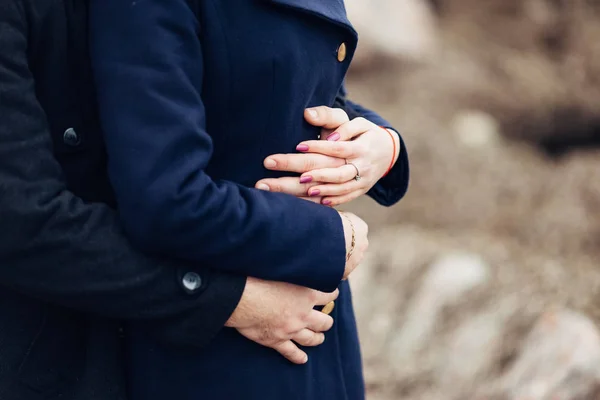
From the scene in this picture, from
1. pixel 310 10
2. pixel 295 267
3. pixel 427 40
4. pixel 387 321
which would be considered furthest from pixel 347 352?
pixel 427 40

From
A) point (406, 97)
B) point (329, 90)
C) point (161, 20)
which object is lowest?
point (406, 97)

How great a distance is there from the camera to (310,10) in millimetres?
978

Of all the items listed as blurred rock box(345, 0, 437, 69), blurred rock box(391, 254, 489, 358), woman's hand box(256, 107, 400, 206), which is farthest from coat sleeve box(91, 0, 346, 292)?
blurred rock box(345, 0, 437, 69)

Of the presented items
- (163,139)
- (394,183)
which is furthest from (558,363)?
(163,139)

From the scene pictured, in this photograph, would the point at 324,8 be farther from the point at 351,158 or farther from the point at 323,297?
the point at 323,297

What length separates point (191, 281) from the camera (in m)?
0.92

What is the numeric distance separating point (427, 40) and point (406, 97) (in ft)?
2.52

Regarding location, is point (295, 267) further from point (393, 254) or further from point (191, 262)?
point (393, 254)

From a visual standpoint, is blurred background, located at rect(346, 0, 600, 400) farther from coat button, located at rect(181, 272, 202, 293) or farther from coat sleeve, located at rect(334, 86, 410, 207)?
coat button, located at rect(181, 272, 202, 293)

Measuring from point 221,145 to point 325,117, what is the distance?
166 millimetres

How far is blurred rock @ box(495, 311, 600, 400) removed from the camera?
7.15ft

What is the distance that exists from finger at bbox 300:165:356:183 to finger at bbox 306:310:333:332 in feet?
0.61

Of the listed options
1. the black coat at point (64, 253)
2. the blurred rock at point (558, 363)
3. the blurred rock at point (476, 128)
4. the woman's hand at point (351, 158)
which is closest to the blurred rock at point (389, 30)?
the blurred rock at point (476, 128)

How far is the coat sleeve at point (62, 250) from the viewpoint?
81cm
